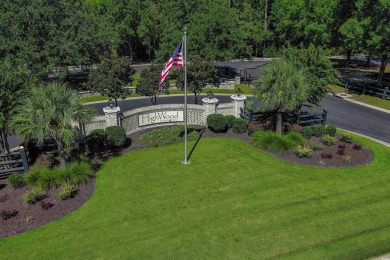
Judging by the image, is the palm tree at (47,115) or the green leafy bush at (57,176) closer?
the palm tree at (47,115)

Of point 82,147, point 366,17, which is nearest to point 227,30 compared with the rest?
point 366,17

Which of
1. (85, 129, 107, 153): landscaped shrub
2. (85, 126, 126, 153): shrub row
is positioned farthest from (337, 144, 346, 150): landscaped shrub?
(85, 129, 107, 153): landscaped shrub

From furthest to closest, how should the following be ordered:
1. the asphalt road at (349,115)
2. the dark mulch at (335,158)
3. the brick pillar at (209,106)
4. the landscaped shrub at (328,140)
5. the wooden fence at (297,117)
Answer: the asphalt road at (349,115) < the brick pillar at (209,106) < the wooden fence at (297,117) < the landscaped shrub at (328,140) < the dark mulch at (335,158)

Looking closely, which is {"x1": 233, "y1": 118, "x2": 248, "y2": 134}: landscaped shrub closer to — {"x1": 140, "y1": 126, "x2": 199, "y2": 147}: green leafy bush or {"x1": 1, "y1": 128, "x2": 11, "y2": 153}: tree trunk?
{"x1": 140, "y1": 126, "x2": 199, "y2": 147}: green leafy bush

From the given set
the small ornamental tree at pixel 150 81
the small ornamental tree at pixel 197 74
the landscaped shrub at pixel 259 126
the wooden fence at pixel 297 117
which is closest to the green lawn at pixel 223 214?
the landscaped shrub at pixel 259 126

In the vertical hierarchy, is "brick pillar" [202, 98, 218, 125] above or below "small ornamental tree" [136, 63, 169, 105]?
below

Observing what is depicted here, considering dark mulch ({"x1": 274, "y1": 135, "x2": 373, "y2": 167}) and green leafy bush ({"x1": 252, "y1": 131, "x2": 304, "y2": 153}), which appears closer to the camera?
dark mulch ({"x1": 274, "y1": 135, "x2": 373, "y2": 167})

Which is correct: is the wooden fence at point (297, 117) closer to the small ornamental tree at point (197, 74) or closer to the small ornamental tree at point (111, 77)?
the small ornamental tree at point (197, 74)
